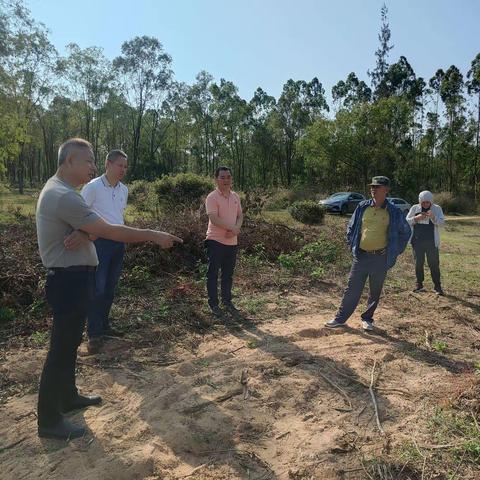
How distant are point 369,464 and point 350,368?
1.48m

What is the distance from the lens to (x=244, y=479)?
2691 mm

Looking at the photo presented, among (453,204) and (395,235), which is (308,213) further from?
(453,204)

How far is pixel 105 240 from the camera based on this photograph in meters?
4.55

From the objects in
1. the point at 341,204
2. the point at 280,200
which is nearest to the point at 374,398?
the point at 341,204

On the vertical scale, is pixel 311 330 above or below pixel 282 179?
below

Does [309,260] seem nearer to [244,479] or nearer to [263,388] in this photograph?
[263,388]

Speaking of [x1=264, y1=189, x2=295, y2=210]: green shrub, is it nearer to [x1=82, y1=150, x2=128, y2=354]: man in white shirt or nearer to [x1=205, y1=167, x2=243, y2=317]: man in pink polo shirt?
[x1=205, y1=167, x2=243, y2=317]: man in pink polo shirt

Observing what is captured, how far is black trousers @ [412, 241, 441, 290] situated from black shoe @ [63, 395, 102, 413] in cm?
563

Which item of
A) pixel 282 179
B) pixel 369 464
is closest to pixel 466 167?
pixel 282 179

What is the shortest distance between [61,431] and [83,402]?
43cm

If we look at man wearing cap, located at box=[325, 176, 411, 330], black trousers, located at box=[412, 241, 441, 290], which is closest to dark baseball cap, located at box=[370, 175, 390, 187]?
man wearing cap, located at box=[325, 176, 411, 330]

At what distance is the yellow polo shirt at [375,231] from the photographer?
17.1ft

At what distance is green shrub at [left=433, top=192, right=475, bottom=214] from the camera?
3188 centimetres

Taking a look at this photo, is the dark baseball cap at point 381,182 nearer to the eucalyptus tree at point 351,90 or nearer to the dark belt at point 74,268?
the dark belt at point 74,268
